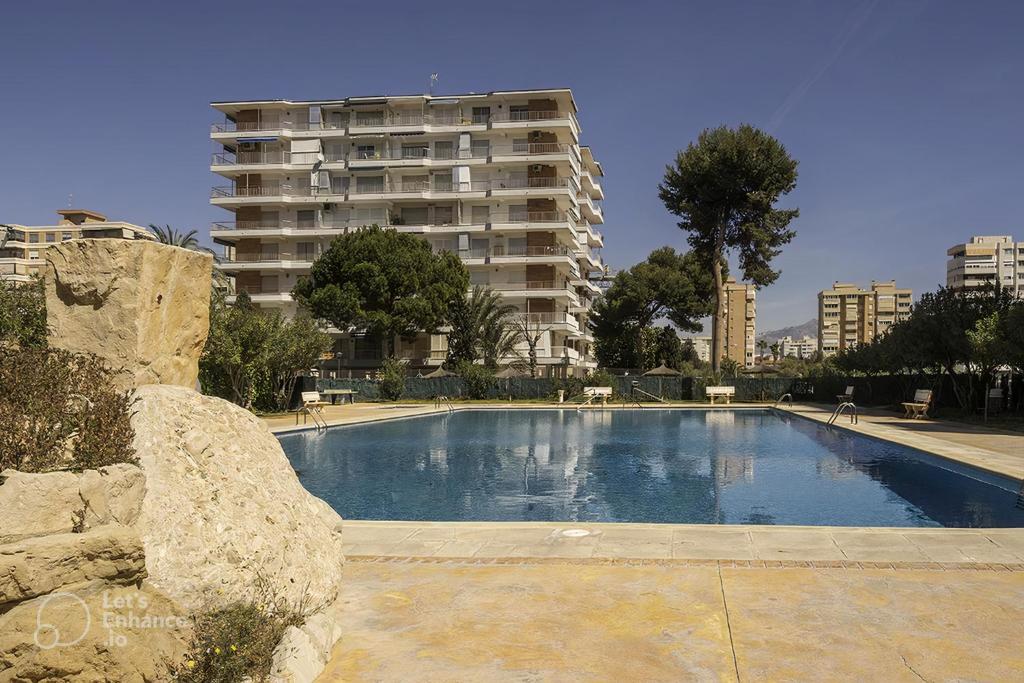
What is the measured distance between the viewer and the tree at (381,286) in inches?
1779

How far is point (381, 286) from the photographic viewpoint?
45125 mm

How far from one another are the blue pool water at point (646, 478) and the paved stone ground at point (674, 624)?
4380 millimetres

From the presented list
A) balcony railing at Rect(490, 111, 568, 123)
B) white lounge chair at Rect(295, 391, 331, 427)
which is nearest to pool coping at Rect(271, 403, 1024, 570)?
white lounge chair at Rect(295, 391, 331, 427)

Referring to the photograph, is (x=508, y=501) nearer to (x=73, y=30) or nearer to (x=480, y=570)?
(x=480, y=570)

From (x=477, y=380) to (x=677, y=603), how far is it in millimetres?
33984

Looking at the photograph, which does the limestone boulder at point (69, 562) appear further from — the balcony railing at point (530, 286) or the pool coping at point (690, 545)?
the balcony railing at point (530, 286)

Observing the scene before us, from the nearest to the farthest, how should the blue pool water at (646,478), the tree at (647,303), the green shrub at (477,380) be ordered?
the blue pool water at (646,478) < the green shrub at (477,380) < the tree at (647,303)

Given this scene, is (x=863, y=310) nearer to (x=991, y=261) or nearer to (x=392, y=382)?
(x=991, y=261)

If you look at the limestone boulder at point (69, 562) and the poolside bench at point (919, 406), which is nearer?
the limestone boulder at point (69, 562)

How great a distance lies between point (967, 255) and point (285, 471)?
165546 millimetres

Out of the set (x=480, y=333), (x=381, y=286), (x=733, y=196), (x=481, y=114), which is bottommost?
(x=480, y=333)

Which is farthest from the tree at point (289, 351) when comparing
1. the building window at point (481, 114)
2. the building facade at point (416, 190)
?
the building window at point (481, 114)

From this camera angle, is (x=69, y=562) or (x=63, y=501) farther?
(x=63, y=501)

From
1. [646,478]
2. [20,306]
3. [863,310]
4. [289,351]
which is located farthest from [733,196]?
[863,310]
